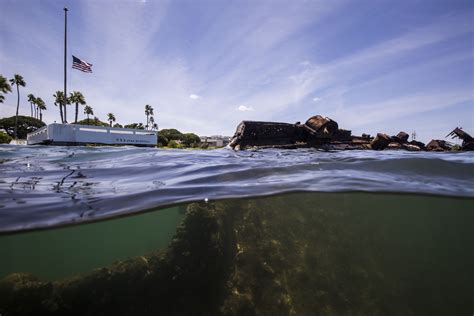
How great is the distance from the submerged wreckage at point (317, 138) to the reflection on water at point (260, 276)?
12.7 feet

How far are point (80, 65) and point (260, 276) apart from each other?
31591mm

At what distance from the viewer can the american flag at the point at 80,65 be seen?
2694 cm

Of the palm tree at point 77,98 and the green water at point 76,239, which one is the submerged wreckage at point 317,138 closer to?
the green water at point 76,239

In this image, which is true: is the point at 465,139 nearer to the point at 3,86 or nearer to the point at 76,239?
the point at 76,239

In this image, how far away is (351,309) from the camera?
715 cm

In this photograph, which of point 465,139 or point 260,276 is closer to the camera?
point 260,276

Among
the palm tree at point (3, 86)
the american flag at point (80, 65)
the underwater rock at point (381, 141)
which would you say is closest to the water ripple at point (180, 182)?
the underwater rock at point (381, 141)

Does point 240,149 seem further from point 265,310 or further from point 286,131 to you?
point 265,310

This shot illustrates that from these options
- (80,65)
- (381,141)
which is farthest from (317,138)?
(80,65)

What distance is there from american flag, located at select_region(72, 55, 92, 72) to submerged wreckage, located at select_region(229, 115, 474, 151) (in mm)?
25209

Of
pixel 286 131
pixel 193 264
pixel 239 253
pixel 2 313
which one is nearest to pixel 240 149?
pixel 286 131

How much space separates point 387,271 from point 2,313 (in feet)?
40.0

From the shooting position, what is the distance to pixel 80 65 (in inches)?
1082

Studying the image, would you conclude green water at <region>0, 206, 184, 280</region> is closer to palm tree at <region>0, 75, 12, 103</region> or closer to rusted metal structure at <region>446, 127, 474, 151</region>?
rusted metal structure at <region>446, 127, 474, 151</region>
